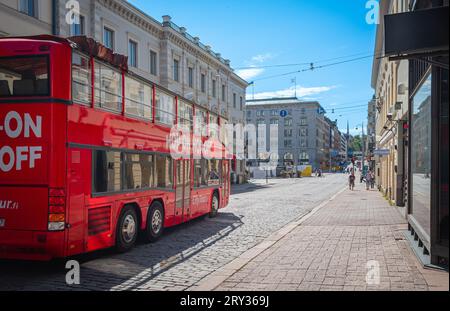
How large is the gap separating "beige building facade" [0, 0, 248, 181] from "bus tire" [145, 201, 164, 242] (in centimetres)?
642

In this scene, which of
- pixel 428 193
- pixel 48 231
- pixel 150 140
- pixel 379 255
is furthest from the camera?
pixel 150 140

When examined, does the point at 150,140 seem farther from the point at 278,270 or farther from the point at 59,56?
the point at 278,270

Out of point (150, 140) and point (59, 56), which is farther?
point (150, 140)

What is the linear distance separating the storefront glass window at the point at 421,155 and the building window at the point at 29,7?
58.3 feet

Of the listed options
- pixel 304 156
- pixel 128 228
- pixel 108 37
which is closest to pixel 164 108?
pixel 128 228

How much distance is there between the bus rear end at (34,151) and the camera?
253 inches

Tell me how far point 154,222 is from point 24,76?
180 inches

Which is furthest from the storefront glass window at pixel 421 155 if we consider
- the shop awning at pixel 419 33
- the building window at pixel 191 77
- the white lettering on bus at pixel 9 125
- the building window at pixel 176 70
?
the building window at pixel 191 77

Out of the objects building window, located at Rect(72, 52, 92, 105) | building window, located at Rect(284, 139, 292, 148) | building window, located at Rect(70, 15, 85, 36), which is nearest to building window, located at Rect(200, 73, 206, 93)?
building window, located at Rect(70, 15, 85, 36)

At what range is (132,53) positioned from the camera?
29297mm

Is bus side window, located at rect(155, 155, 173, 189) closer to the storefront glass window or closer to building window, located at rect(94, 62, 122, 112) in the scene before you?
building window, located at rect(94, 62, 122, 112)

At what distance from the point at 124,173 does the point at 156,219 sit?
6.57ft
